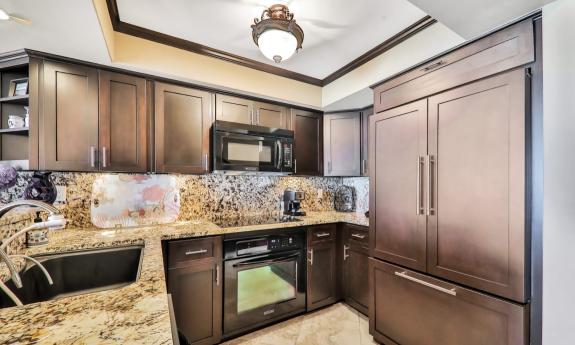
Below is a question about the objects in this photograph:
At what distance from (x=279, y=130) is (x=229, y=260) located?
1.33m

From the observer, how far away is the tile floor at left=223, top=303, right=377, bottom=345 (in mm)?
2080

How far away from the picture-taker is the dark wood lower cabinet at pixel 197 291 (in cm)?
186

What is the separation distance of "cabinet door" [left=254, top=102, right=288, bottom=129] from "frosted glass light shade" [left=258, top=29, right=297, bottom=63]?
89 cm

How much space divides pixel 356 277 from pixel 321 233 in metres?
0.56

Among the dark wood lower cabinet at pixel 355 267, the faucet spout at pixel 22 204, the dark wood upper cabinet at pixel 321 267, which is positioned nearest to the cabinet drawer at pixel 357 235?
the dark wood lower cabinet at pixel 355 267

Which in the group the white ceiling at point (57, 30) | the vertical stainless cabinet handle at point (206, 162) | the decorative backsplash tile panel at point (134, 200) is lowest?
the decorative backsplash tile panel at point (134, 200)

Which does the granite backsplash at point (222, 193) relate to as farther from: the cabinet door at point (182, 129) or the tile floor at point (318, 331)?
the tile floor at point (318, 331)

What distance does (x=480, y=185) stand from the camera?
1.45 meters

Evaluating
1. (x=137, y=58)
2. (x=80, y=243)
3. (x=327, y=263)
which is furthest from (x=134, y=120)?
(x=327, y=263)

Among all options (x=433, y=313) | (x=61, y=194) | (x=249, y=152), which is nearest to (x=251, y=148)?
(x=249, y=152)

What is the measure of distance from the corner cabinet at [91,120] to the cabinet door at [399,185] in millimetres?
1941

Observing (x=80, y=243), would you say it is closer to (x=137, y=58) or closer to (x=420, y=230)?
(x=137, y=58)

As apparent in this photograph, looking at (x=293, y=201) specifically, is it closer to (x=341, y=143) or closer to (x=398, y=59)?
(x=341, y=143)

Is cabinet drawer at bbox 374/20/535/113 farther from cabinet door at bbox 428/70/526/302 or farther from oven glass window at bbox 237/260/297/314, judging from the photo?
oven glass window at bbox 237/260/297/314
